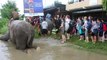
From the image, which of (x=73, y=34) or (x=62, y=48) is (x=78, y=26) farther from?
(x=62, y=48)

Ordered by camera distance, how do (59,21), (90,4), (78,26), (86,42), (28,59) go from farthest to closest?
(90,4) < (59,21) < (78,26) < (86,42) < (28,59)

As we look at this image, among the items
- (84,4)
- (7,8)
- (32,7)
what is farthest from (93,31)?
(7,8)

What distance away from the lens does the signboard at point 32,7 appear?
22408mm

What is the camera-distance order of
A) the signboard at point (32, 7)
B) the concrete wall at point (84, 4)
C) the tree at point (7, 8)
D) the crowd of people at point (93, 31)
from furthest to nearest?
the tree at point (7, 8), the signboard at point (32, 7), the concrete wall at point (84, 4), the crowd of people at point (93, 31)

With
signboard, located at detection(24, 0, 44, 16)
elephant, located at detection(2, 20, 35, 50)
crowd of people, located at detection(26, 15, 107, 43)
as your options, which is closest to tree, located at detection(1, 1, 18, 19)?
signboard, located at detection(24, 0, 44, 16)

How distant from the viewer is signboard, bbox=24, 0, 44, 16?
22.4 m

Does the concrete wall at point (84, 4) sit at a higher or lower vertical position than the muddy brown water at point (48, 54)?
higher

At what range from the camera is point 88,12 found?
23.1 m

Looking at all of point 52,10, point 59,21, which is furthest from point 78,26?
point 52,10

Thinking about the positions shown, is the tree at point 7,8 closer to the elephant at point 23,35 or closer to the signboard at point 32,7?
the signboard at point 32,7

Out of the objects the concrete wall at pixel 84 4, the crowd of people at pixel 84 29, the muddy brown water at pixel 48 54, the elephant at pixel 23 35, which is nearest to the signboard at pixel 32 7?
the crowd of people at pixel 84 29

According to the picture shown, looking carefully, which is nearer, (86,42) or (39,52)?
(39,52)

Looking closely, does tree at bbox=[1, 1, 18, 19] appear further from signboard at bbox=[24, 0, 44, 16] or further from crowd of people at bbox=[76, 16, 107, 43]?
crowd of people at bbox=[76, 16, 107, 43]

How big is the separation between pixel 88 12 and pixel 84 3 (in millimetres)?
1356
